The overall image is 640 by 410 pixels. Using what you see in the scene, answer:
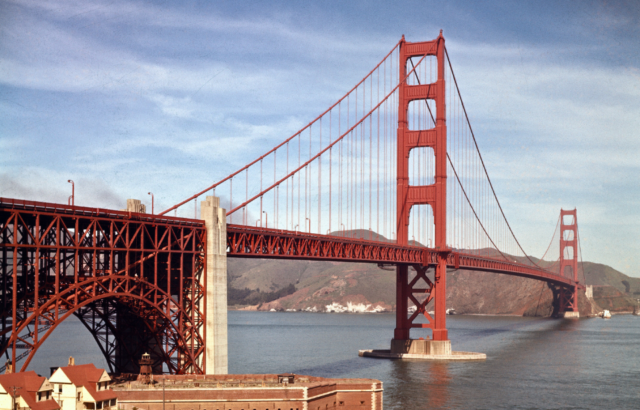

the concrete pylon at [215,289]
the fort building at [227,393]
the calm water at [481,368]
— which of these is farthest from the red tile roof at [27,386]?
the calm water at [481,368]

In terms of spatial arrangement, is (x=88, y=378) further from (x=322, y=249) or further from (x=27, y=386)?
(x=322, y=249)

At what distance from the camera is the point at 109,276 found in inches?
1797

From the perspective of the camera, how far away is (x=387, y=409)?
53469 millimetres

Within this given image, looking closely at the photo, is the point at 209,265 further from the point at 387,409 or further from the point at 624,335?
the point at 624,335

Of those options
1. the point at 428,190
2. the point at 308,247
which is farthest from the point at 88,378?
the point at 428,190

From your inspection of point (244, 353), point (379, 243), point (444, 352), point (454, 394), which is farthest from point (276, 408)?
point (244, 353)

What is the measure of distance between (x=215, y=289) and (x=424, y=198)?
42.7 m

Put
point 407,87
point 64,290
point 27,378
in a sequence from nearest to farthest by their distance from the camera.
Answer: point 27,378
point 64,290
point 407,87

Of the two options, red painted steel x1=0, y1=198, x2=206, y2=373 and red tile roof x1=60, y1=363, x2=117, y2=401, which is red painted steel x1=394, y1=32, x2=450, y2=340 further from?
red tile roof x1=60, y1=363, x2=117, y2=401

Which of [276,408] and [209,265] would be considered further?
[209,265]

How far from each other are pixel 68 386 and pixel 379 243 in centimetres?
4493

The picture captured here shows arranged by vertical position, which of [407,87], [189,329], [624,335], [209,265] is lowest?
Answer: [624,335]

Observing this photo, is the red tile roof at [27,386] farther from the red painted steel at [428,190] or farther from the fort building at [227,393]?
the red painted steel at [428,190]

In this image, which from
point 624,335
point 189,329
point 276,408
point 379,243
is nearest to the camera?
point 276,408
